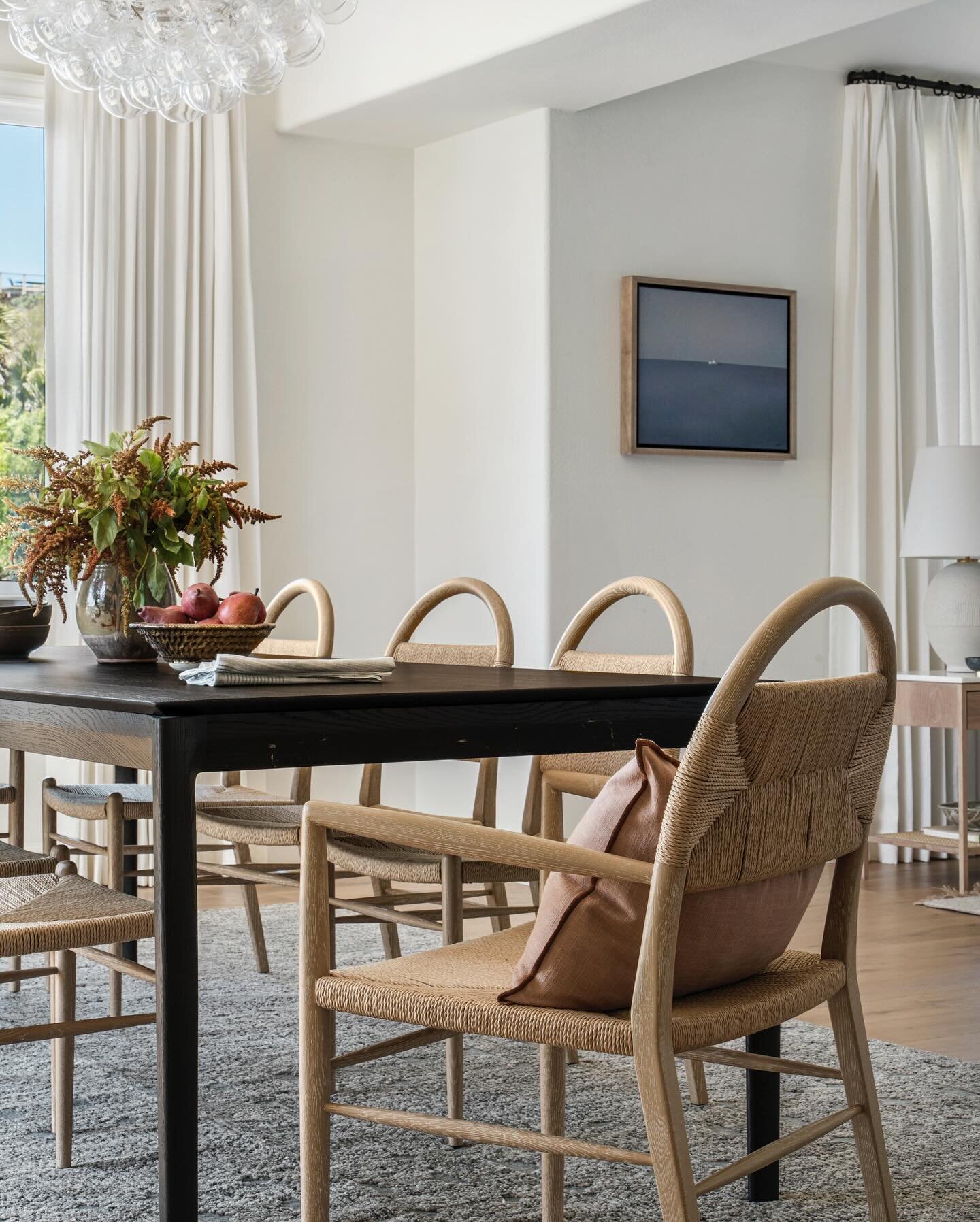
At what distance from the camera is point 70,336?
507 centimetres

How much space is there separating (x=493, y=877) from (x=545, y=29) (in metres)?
2.59

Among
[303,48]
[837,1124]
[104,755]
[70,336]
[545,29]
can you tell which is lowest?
[837,1124]

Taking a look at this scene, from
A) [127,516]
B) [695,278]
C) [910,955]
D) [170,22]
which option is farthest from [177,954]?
[695,278]

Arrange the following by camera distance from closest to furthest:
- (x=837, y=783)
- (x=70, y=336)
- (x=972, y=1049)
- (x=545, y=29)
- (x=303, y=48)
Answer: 1. (x=837, y=783)
2. (x=972, y=1049)
3. (x=303, y=48)
4. (x=545, y=29)
5. (x=70, y=336)

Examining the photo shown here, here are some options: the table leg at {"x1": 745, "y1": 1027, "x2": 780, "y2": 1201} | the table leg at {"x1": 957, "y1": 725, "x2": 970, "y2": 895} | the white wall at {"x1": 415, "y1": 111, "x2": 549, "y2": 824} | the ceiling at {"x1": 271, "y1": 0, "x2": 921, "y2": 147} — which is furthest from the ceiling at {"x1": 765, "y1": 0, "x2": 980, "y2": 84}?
the table leg at {"x1": 745, "y1": 1027, "x2": 780, "y2": 1201}

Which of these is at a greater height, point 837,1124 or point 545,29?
point 545,29

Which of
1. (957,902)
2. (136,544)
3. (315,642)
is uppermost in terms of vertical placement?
(136,544)

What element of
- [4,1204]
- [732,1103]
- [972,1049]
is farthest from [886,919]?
[4,1204]

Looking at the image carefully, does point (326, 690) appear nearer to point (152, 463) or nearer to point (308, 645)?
point (152, 463)

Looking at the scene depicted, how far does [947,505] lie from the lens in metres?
5.16

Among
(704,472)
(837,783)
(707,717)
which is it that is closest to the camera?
(707,717)

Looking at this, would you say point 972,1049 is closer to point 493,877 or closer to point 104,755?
point 493,877

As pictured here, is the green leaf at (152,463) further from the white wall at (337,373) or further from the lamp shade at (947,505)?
the lamp shade at (947,505)

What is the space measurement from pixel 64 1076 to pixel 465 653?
3.97ft
